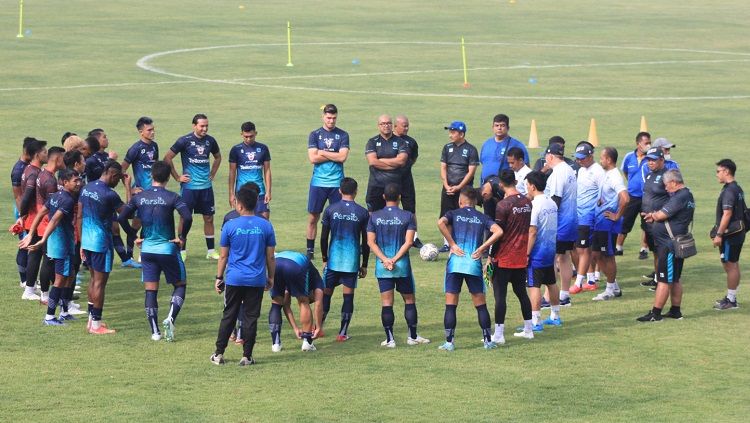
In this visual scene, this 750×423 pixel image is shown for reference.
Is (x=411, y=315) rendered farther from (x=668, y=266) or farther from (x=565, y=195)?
(x=668, y=266)

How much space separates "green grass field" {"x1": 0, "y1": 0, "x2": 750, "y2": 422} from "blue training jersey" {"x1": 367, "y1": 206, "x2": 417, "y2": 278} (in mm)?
983

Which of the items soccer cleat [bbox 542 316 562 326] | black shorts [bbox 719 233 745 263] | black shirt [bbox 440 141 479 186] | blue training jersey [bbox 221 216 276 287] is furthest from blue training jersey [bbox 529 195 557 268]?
black shirt [bbox 440 141 479 186]

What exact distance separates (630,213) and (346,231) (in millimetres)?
6911

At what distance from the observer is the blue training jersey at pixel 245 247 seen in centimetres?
1495

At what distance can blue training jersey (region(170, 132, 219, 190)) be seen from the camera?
20.9 meters

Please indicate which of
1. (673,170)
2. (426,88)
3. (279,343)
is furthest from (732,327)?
(426,88)

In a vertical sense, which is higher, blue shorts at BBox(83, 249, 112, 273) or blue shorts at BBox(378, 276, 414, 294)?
blue shorts at BBox(83, 249, 112, 273)

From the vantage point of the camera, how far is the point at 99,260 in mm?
16594

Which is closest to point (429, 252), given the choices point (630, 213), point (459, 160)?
point (459, 160)

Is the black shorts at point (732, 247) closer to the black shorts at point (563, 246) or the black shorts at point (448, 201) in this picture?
the black shorts at point (563, 246)

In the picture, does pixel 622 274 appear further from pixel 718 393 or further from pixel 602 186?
pixel 718 393

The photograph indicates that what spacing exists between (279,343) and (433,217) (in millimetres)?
8896

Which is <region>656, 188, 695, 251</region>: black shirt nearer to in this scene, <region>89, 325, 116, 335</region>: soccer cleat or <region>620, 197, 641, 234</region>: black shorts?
<region>620, 197, 641, 234</region>: black shorts

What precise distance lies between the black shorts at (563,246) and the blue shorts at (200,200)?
19.9 ft
